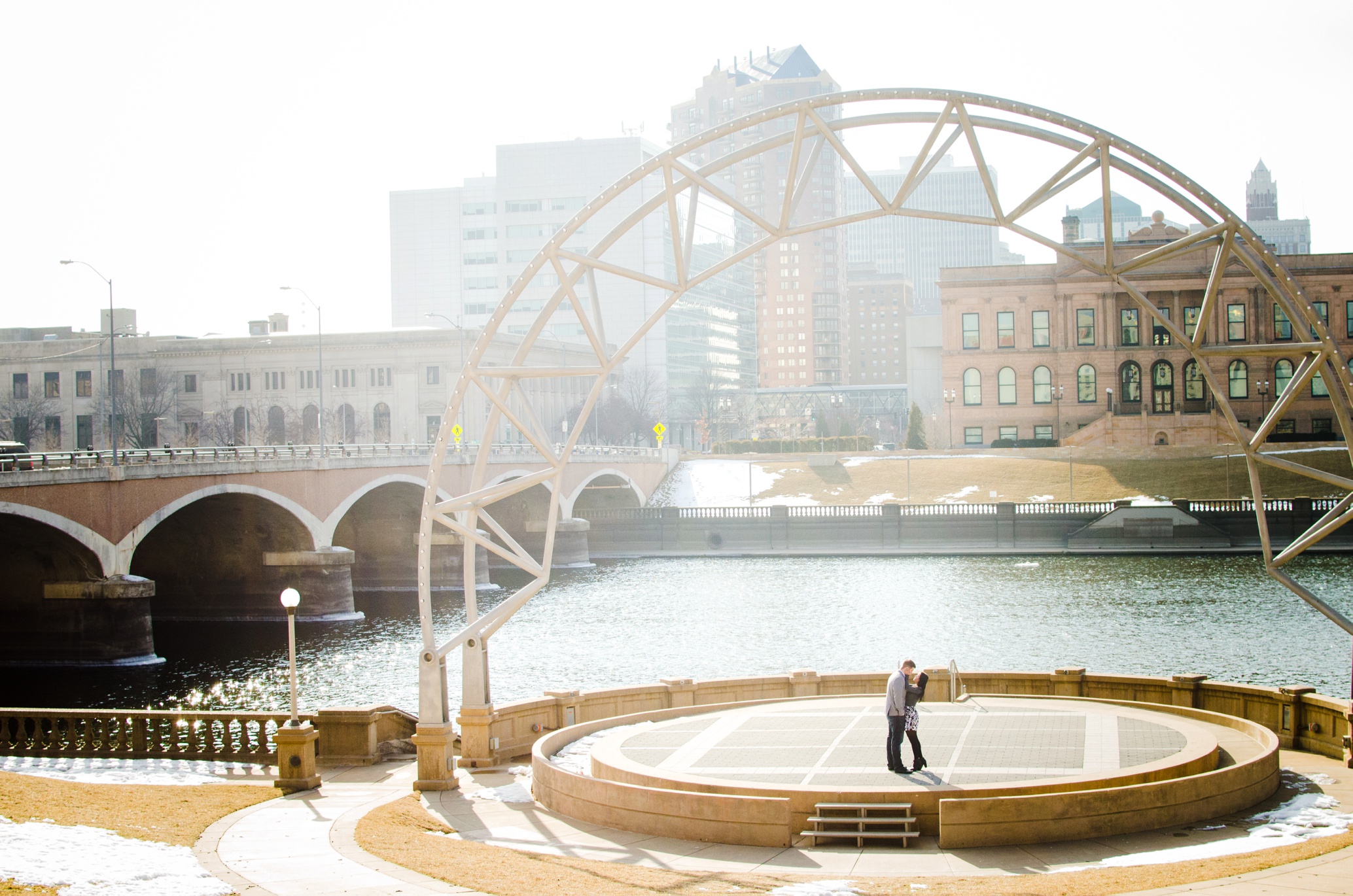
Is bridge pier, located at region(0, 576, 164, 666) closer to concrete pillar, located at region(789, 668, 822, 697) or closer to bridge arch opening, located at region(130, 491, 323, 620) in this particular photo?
bridge arch opening, located at region(130, 491, 323, 620)

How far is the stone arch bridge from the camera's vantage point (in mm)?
47500

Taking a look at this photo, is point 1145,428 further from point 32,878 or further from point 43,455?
point 32,878

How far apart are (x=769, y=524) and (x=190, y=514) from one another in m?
41.7

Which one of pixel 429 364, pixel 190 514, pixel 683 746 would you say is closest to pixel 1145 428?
pixel 429 364

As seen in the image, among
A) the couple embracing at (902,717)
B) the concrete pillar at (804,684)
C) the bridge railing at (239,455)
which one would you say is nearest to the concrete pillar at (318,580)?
the bridge railing at (239,455)

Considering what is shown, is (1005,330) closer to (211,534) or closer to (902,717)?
(211,534)

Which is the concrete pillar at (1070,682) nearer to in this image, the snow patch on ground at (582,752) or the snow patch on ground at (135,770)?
the snow patch on ground at (582,752)

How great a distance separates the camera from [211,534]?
62.9 metres

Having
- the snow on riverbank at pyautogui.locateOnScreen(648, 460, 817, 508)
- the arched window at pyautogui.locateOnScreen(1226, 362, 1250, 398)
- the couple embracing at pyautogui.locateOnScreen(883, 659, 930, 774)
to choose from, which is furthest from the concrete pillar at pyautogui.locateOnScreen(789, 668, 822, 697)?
the arched window at pyautogui.locateOnScreen(1226, 362, 1250, 398)

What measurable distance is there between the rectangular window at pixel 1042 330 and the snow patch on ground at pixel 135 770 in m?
94.1

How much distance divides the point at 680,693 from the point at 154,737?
409 inches


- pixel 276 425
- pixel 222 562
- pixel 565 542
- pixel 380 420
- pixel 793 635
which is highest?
pixel 380 420

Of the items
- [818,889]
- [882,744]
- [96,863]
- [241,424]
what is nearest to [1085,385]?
[241,424]

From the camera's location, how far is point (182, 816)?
701 inches
